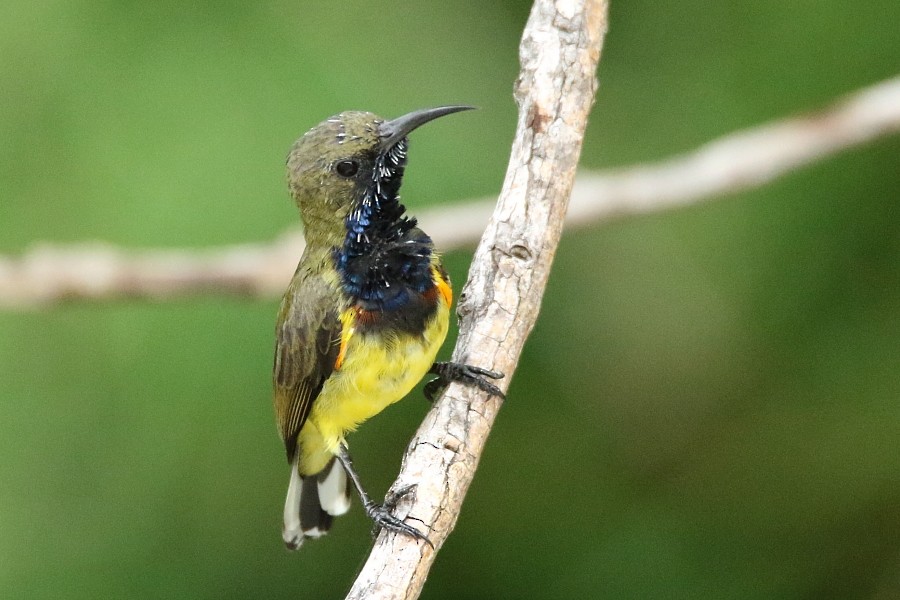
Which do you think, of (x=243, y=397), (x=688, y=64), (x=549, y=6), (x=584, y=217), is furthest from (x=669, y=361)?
(x=549, y=6)

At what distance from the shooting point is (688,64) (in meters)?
5.71

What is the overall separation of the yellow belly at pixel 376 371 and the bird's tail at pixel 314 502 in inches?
31.9

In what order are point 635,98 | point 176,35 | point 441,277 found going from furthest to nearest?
point 635,98 < point 176,35 < point 441,277

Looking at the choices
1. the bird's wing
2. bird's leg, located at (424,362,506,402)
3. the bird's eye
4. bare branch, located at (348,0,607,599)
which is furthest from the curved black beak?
bird's leg, located at (424,362,506,402)

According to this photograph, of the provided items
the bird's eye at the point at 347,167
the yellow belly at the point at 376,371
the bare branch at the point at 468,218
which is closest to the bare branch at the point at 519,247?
the yellow belly at the point at 376,371

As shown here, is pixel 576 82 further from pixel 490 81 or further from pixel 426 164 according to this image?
pixel 490 81

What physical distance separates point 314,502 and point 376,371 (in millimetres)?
1205

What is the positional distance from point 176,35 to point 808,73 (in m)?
2.86

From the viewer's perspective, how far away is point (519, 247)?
11.6 feet

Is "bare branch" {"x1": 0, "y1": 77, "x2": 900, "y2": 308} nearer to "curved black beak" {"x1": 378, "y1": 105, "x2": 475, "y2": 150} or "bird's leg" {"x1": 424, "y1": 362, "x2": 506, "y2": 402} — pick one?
"curved black beak" {"x1": 378, "y1": 105, "x2": 475, "y2": 150}

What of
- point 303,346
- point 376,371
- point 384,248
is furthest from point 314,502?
point 384,248

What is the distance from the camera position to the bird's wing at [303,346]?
3.94 meters

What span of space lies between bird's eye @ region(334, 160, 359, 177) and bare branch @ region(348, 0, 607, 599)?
2.07ft

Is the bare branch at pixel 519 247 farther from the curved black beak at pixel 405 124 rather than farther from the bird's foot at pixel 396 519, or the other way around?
the curved black beak at pixel 405 124
